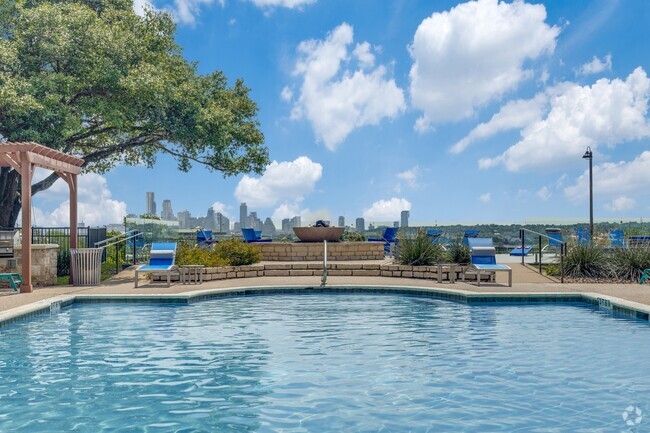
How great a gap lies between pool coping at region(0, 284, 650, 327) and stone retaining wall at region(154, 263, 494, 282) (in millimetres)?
2189

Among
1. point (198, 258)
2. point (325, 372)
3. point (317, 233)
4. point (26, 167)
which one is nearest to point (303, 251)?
point (317, 233)

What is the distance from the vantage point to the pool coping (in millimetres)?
9811

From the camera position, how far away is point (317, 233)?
18500mm

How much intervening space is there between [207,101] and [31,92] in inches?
231

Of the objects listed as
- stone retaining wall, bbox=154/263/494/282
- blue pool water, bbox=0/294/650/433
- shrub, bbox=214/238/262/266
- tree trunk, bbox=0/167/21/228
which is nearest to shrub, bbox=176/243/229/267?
shrub, bbox=214/238/262/266

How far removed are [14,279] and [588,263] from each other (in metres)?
14.1

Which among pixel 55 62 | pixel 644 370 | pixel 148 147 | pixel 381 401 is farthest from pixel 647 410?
pixel 148 147

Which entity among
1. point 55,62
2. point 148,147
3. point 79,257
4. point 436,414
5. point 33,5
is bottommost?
point 436,414

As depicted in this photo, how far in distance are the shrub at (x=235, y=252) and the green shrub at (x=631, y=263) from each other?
31.3 feet

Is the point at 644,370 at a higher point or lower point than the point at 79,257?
lower

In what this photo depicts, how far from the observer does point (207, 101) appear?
21.2 m

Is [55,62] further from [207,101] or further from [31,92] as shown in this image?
[207,101]

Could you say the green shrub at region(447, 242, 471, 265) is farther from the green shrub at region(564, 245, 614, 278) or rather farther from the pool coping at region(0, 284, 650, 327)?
the pool coping at region(0, 284, 650, 327)

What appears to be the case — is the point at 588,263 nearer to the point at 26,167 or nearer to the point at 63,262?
the point at 26,167
